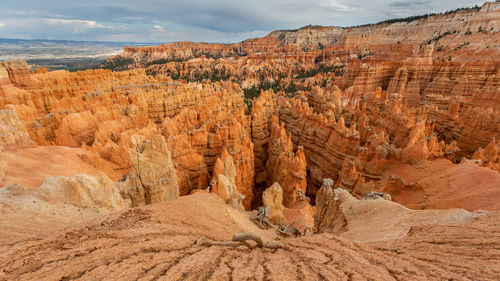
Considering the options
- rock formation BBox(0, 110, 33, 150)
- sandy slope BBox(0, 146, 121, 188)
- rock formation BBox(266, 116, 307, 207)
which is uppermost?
rock formation BBox(0, 110, 33, 150)

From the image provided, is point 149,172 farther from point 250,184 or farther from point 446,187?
point 446,187

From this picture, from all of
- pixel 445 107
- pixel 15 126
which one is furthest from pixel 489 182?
pixel 15 126

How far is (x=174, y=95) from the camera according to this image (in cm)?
3116

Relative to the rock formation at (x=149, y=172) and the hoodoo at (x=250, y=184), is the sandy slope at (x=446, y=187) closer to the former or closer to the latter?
the hoodoo at (x=250, y=184)

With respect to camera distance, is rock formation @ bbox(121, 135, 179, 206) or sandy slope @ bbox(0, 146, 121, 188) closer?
rock formation @ bbox(121, 135, 179, 206)

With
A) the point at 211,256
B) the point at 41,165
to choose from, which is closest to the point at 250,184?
the point at 41,165

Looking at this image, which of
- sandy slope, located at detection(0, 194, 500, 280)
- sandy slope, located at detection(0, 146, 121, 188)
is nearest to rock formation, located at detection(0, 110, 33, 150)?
sandy slope, located at detection(0, 146, 121, 188)

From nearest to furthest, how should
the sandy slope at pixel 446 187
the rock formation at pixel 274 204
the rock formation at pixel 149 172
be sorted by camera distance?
the rock formation at pixel 149 172
the sandy slope at pixel 446 187
the rock formation at pixel 274 204

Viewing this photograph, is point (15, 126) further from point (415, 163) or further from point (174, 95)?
point (415, 163)

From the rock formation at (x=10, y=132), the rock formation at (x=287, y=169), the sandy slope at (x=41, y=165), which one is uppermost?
the rock formation at (x=10, y=132)

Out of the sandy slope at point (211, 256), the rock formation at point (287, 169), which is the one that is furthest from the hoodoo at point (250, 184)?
the rock formation at point (287, 169)

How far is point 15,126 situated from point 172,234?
49.2 feet

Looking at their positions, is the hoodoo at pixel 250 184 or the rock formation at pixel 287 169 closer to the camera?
the hoodoo at pixel 250 184

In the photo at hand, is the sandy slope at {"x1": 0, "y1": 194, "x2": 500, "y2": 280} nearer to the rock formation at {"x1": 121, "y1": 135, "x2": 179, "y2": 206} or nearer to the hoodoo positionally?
the hoodoo
